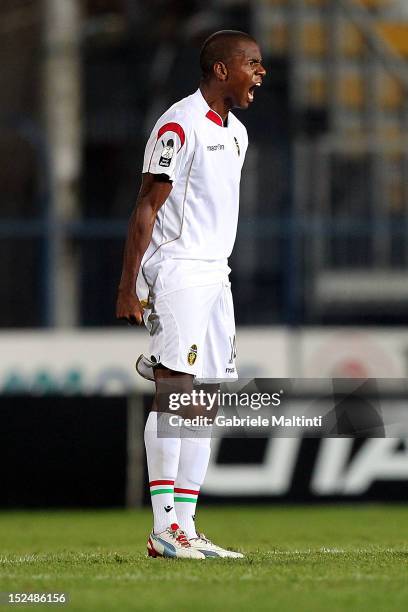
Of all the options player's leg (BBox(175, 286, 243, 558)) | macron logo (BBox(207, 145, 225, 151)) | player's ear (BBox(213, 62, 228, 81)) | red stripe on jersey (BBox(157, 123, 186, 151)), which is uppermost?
player's ear (BBox(213, 62, 228, 81))

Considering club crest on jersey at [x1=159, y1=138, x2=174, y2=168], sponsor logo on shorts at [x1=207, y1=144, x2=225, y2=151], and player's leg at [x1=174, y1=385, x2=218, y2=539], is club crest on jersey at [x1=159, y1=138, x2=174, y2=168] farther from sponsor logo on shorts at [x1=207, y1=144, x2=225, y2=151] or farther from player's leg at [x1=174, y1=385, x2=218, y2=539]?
player's leg at [x1=174, y1=385, x2=218, y2=539]

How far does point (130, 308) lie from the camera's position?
17.3ft

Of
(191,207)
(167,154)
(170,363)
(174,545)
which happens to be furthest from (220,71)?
(174,545)

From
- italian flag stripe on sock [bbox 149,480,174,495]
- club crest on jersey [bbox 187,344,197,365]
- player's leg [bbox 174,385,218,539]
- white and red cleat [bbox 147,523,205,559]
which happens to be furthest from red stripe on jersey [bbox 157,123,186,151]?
white and red cleat [bbox 147,523,205,559]

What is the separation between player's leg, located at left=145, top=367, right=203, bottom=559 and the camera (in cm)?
532

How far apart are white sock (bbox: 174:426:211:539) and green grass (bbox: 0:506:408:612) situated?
0.20 meters

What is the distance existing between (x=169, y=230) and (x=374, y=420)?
3.62 meters

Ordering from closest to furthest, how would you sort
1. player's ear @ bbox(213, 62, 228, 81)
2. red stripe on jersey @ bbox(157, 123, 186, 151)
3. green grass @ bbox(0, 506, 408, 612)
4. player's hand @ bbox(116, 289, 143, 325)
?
green grass @ bbox(0, 506, 408, 612)
player's hand @ bbox(116, 289, 143, 325)
red stripe on jersey @ bbox(157, 123, 186, 151)
player's ear @ bbox(213, 62, 228, 81)

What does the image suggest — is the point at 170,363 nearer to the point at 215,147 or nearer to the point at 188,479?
the point at 188,479

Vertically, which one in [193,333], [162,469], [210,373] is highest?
[193,333]

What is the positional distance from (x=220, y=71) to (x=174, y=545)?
1685mm

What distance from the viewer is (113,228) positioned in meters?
14.2

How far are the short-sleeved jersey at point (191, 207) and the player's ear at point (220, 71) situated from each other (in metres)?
0.10

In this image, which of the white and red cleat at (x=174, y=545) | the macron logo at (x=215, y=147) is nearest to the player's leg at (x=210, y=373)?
the white and red cleat at (x=174, y=545)
